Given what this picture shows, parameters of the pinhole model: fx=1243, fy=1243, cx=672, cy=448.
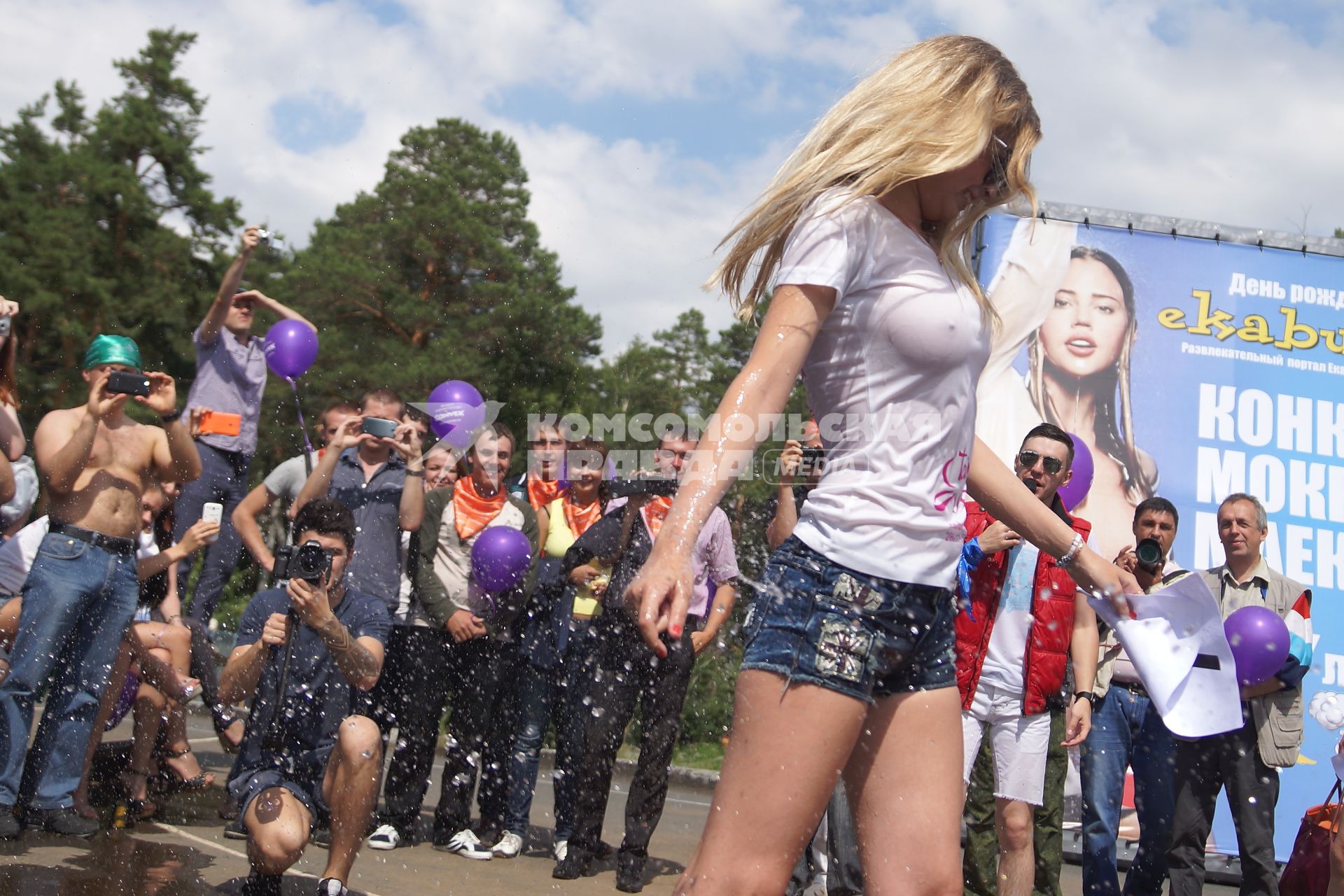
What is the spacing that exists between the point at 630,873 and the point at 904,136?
4.06 m

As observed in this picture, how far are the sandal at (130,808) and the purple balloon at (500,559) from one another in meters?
1.72

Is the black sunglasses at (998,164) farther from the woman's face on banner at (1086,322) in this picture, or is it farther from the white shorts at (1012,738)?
the woman's face on banner at (1086,322)

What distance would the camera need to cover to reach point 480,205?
26.0 meters

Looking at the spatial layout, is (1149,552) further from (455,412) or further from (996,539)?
(455,412)

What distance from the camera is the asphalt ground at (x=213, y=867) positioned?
4.21 metres

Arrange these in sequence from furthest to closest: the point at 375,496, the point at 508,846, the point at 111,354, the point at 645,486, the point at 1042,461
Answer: the point at 375,496
the point at 508,846
the point at 645,486
the point at 111,354
the point at 1042,461

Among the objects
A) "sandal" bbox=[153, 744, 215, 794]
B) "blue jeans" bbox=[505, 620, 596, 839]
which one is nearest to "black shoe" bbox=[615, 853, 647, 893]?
"blue jeans" bbox=[505, 620, 596, 839]

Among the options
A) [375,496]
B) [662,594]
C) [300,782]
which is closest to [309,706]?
[300,782]

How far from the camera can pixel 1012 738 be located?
4.83 meters

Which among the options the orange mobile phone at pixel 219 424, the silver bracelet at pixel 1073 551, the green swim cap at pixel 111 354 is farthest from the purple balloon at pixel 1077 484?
the orange mobile phone at pixel 219 424

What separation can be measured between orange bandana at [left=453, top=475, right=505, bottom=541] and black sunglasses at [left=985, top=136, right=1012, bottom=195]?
4295 millimetres

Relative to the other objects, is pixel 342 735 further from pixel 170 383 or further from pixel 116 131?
pixel 116 131

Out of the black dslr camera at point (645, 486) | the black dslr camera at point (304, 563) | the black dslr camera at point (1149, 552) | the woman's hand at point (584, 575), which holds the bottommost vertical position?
the black dslr camera at point (304, 563)

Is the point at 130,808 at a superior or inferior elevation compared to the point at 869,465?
inferior
